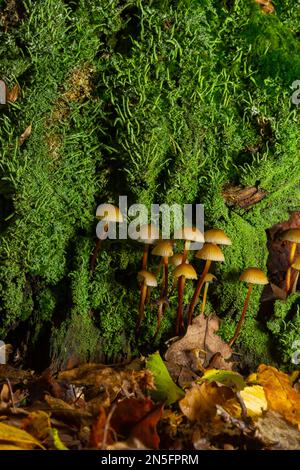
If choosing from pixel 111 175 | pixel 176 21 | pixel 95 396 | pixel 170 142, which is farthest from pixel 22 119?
pixel 95 396

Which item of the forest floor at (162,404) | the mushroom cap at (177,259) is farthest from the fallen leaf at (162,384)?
the mushroom cap at (177,259)

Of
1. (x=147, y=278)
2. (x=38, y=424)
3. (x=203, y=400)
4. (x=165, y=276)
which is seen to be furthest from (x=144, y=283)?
(x=38, y=424)

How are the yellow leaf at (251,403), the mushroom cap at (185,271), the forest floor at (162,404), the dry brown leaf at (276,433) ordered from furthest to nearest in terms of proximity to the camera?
1. the mushroom cap at (185,271)
2. the yellow leaf at (251,403)
3. the dry brown leaf at (276,433)
4. the forest floor at (162,404)

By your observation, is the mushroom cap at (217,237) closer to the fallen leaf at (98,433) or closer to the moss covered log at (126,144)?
the moss covered log at (126,144)

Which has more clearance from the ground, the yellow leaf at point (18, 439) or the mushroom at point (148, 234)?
the mushroom at point (148, 234)

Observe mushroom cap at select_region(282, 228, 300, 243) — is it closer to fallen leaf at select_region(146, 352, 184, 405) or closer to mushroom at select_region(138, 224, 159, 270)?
mushroom at select_region(138, 224, 159, 270)

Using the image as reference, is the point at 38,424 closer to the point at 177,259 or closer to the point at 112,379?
the point at 112,379
